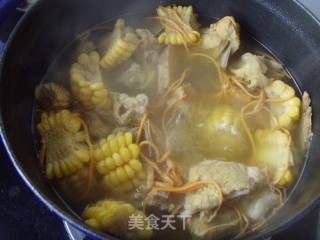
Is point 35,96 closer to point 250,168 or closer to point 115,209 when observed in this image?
point 115,209

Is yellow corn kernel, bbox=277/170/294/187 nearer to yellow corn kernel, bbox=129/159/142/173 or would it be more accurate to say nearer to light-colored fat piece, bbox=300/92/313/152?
light-colored fat piece, bbox=300/92/313/152

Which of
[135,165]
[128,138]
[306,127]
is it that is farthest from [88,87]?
[306,127]

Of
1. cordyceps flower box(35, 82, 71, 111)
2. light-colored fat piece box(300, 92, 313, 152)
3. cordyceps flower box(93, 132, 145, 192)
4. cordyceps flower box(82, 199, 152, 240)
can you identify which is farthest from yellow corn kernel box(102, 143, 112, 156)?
light-colored fat piece box(300, 92, 313, 152)

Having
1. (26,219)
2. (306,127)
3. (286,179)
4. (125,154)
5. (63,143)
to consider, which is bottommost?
(26,219)

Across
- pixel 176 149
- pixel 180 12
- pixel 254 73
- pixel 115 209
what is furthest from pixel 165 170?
pixel 180 12

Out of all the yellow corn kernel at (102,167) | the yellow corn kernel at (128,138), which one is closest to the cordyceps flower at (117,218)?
the yellow corn kernel at (102,167)

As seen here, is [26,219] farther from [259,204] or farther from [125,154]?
[259,204]

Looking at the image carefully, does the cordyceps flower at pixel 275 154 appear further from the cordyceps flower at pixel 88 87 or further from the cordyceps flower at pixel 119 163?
the cordyceps flower at pixel 88 87
